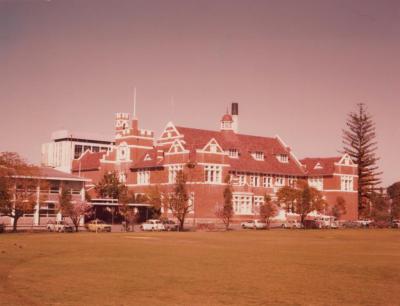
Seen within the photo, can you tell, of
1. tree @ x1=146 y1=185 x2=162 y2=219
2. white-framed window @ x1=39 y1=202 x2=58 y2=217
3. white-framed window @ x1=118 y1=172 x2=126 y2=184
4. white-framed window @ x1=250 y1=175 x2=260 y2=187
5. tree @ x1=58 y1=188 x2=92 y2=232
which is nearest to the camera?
tree @ x1=58 y1=188 x2=92 y2=232

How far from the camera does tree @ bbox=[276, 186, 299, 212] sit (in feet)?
269

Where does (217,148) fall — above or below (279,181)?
above

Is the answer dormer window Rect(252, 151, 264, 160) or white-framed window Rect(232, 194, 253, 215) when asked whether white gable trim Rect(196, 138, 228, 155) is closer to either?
white-framed window Rect(232, 194, 253, 215)

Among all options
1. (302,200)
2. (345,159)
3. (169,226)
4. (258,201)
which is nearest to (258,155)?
(258,201)

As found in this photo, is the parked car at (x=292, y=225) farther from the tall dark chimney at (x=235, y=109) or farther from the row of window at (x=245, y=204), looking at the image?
the tall dark chimney at (x=235, y=109)

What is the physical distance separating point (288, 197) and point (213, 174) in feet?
33.6

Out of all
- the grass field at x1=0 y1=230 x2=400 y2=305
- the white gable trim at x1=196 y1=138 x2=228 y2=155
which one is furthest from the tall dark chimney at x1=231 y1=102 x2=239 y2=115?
the grass field at x1=0 y1=230 x2=400 y2=305

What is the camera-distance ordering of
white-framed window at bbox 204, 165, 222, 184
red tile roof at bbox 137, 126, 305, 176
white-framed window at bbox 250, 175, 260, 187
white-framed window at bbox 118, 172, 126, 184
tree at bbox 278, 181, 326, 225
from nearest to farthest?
1. tree at bbox 278, 181, 326, 225
2. white-framed window at bbox 204, 165, 222, 184
3. red tile roof at bbox 137, 126, 305, 176
4. white-framed window at bbox 250, 175, 260, 187
5. white-framed window at bbox 118, 172, 126, 184

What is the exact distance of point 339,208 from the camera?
91438 millimetres

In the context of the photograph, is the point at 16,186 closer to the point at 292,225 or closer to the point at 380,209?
the point at 292,225

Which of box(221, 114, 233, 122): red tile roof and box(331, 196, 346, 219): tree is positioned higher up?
box(221, 114, 233, 122): red tile roof

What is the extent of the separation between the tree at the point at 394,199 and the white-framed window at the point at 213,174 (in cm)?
2870

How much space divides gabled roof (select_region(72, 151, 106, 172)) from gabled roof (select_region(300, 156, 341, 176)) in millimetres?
33414

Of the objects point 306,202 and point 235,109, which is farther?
point 235,109
